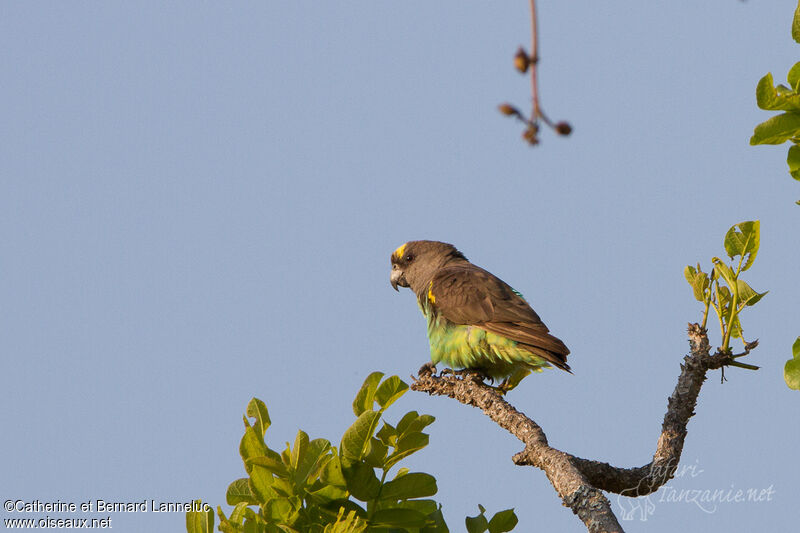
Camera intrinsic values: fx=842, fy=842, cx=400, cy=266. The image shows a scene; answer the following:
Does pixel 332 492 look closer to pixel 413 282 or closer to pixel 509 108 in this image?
pixel 509 108

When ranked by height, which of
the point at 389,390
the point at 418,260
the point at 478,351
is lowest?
the point at 389,390

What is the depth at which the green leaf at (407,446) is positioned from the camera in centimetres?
427

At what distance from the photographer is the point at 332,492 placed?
13.7 ft

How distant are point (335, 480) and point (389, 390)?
21.0 inches

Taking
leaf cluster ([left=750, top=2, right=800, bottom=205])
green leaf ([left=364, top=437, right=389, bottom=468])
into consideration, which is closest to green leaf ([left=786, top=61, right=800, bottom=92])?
leaf cluster ([left=750, top=2, right=800, bottom=205])

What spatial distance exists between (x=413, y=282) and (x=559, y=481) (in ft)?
19.2

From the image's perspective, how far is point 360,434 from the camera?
4.14m

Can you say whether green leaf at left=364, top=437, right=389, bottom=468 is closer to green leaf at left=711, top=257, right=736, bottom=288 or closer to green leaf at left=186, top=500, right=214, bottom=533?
green leaf at left=186, top=500, right=214, bottom=533

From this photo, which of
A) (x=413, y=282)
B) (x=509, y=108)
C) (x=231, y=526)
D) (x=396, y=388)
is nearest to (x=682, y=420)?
(x=396, y=388)

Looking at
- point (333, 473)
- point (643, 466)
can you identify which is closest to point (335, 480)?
point (333, 473)

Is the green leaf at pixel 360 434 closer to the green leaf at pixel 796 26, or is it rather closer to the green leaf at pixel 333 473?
the green leaf at pixel 333 473

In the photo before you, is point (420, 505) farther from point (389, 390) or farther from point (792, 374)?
point (792, 374)

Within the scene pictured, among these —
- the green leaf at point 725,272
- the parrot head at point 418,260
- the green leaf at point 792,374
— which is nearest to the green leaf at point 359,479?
the green leaf at point 792,374

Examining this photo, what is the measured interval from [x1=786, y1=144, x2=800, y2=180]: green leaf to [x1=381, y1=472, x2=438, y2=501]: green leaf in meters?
2.29
